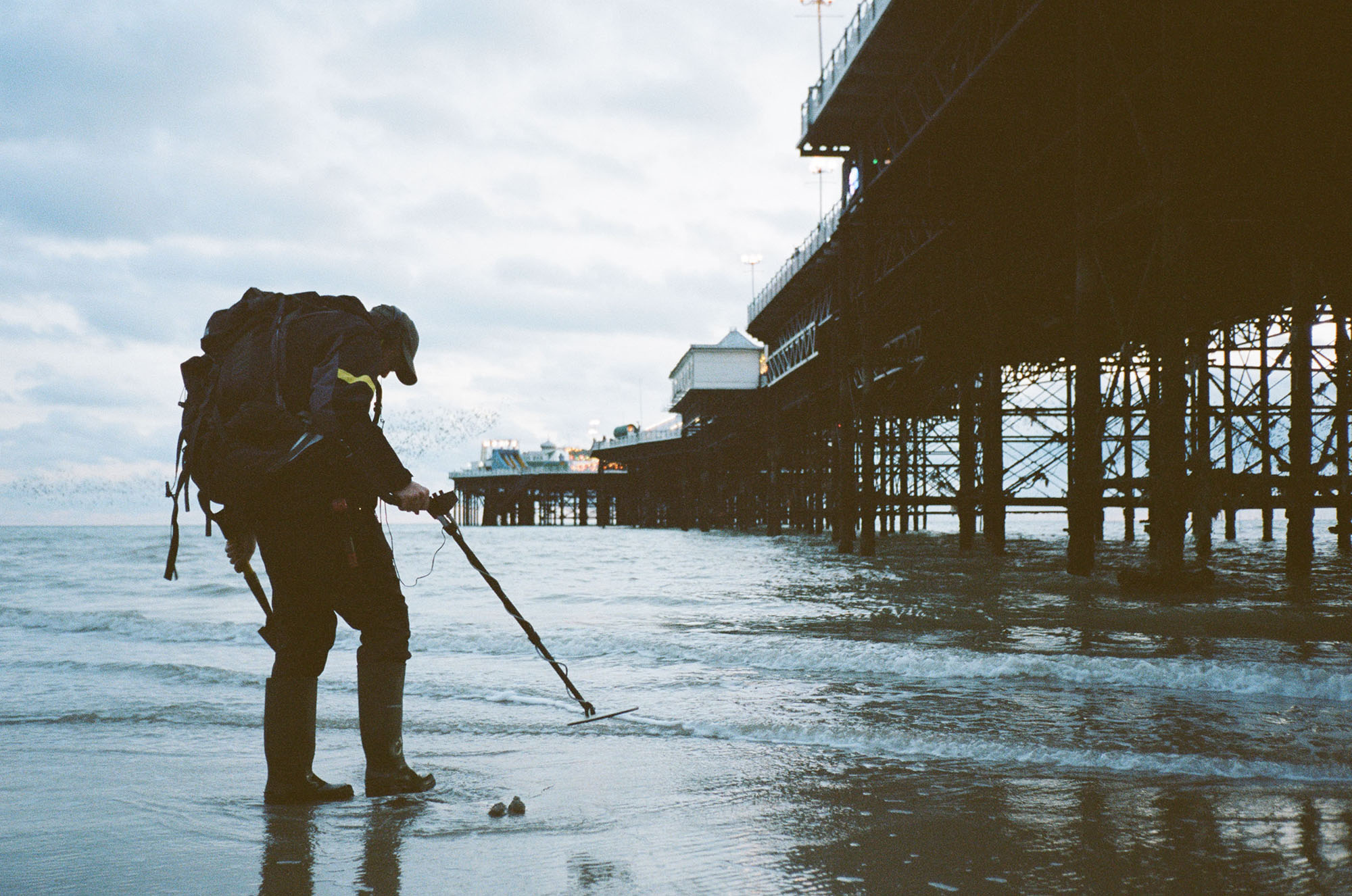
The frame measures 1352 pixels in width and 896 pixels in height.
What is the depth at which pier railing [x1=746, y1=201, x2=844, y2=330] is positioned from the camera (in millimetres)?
28906

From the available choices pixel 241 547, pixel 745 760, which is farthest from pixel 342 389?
pixel 745 760

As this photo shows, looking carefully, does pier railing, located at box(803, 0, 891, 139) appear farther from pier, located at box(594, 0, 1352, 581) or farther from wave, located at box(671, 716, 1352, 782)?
wave, located at box(671, 716, 1352, 782)

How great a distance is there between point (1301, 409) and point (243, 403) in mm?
10985

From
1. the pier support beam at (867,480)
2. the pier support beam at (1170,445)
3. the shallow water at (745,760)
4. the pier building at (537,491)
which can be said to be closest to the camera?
the shallow water at (745,760)

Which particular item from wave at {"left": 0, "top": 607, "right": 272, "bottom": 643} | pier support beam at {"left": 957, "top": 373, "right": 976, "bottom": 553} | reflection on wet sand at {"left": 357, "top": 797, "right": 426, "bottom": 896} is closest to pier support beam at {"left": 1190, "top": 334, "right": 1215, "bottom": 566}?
pier support beam at {"left": 957, "top": 373, "right": 976, "bottom": 553}

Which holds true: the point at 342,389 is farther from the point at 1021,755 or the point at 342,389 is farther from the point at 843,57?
the point at 843,57

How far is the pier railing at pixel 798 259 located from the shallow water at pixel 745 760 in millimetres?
18389

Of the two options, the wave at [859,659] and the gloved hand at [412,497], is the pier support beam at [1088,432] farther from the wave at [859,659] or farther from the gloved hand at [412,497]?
the gloved hand at [412,497]

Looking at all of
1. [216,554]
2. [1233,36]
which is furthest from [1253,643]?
[216,554]

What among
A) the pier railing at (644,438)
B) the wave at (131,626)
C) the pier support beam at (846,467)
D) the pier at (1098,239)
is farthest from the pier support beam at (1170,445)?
the pier railing at (644,438)

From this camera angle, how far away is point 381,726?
10.3 ft

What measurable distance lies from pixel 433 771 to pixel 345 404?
53.5 inches

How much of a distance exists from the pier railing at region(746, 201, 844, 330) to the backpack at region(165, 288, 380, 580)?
70.1 feet

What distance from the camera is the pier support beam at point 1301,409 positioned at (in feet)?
34.8
